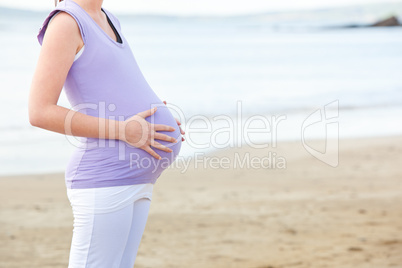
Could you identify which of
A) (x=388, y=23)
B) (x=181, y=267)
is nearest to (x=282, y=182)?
(x=181, y=267)

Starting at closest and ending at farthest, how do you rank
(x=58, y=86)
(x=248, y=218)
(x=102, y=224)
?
(x=58, y=86)
(x=102, y=224)
(x=248, y=218)

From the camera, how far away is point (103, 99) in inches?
64.6

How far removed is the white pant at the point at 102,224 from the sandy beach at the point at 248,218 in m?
2.41

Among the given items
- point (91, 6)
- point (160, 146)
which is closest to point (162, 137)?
point (160, 146)

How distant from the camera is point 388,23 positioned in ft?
257

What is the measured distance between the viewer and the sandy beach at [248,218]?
13.6 feet

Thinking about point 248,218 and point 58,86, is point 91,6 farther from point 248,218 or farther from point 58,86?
point 248,218

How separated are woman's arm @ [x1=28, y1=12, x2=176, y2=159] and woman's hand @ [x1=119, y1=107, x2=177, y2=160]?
4 cm

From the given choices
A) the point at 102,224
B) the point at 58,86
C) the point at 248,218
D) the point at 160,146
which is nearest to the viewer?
the point at 58,86

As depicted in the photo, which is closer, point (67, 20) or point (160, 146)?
point (67, 20)

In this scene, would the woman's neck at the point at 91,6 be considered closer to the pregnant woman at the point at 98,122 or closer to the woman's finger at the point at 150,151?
the pregnant woman at the point at 98,122

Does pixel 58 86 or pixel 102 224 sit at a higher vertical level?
pixel 58 86

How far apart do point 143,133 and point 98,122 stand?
0.16 meters

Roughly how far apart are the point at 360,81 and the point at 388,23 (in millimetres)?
63956
